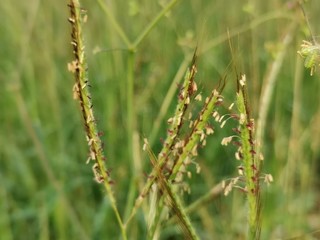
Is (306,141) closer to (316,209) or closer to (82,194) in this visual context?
(316,209)

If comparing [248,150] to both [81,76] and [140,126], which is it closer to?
[81,76]

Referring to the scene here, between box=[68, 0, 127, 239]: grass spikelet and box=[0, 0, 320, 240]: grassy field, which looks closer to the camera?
box=[68, 0, 127, 239]: grass spikelet

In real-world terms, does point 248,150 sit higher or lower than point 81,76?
lower

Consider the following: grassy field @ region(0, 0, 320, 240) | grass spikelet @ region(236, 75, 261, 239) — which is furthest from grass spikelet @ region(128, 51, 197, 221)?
grassy field @ region(0, 0, 320, 240)

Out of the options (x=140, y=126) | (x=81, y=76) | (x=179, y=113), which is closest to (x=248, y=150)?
(x=179, y=113)

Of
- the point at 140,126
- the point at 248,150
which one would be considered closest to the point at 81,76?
the point at 248,150

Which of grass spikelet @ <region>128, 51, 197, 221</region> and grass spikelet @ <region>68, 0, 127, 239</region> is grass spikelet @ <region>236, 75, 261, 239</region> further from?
grass spikelet @ <region>68, 0, 127, 239</region>

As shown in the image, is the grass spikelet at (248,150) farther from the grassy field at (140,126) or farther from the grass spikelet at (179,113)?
the grassy field at (140,126)

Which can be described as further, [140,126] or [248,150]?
[140,126]

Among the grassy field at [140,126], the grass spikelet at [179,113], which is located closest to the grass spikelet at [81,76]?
the grass spikelet at [179,113]
